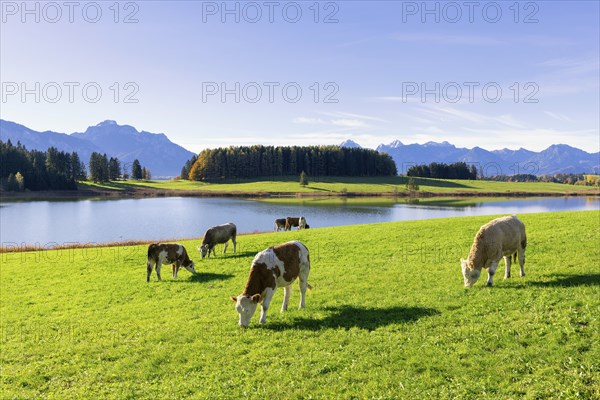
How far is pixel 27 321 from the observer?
54.1 ft

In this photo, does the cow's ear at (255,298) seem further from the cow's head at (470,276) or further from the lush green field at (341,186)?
the lush green field at (341,186)

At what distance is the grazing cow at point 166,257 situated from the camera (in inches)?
871

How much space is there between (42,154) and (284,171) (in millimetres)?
103841

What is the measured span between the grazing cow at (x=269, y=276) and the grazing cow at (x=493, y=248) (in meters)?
6.84

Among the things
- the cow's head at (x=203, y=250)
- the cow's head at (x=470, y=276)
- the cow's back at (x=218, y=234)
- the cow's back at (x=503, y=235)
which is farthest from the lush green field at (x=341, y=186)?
the cow's head at (x=470, y=276)

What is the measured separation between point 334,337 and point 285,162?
18240 centimetres

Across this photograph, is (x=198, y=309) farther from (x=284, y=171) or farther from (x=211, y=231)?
(x=284, y=171)

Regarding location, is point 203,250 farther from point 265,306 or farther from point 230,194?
point 230,194

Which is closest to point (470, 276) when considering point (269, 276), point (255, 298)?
point (269, 276)

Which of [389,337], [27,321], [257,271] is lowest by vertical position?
[27,321]

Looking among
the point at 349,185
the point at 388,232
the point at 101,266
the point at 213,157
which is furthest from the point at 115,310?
the point at 213,157

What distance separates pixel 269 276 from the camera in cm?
1378

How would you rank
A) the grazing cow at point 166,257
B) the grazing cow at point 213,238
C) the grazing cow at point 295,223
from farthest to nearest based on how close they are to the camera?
the grazing cow at point 295,223, the grazing cow at point 213,238, the grazing cow at point 166,257

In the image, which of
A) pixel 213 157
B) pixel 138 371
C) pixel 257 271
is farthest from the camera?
pixel 213 157
